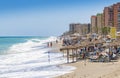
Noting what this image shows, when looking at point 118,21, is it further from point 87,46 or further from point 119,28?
point 87,46

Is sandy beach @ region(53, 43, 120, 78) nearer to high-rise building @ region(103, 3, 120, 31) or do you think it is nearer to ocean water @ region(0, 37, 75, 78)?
ocean water @ region(0, 37, 75, 78)

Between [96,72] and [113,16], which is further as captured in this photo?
[113,16]

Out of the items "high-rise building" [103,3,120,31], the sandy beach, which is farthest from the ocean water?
"high-rise building" [103,3,120,31]

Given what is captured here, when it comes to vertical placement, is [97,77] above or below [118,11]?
below

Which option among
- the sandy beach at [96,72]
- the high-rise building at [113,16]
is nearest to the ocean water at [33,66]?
the sandy beach at [96,72]

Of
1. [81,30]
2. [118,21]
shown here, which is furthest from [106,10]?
[81,30]

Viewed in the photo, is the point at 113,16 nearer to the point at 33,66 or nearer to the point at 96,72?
the point at 33,66

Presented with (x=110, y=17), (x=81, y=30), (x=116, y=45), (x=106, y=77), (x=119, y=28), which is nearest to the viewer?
(x=106, y=77)

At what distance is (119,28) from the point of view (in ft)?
352

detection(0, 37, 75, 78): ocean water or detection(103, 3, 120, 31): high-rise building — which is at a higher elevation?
detection(103, 3, 120, 31): high-rise building

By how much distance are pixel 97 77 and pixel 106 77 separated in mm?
731

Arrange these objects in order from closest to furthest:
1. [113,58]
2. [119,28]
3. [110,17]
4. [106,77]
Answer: [106,77] → [113,58] → [119,28] → [110,17]

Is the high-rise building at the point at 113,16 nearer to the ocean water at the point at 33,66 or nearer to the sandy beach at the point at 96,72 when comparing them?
the ocean water at the point at 33,66

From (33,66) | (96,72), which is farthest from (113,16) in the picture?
(96,72)
